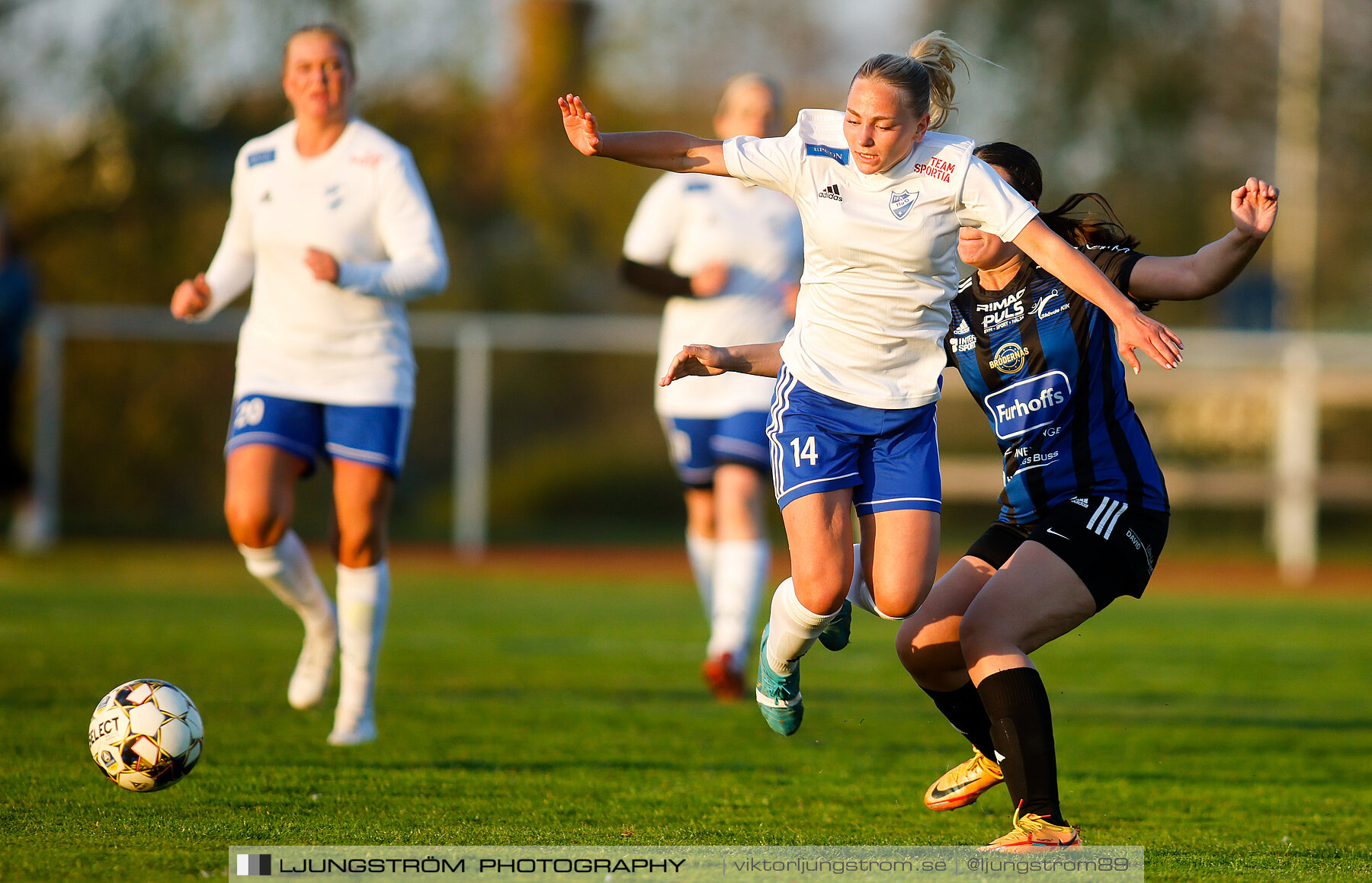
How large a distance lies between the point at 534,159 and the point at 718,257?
54.9 feet

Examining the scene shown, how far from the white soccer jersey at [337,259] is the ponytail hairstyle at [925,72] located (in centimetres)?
191

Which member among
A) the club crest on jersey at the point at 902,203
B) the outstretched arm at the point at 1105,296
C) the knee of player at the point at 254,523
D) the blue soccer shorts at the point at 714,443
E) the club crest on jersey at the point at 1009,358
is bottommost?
the knee of player at the point at 254,523

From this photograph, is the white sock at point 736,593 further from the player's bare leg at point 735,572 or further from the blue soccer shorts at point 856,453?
the blue soccer shorts at point 856,453

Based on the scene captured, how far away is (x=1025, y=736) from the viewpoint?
3.77m

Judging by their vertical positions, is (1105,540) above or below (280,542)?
above

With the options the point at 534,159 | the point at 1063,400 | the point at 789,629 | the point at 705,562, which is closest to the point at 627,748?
the point at 789,629

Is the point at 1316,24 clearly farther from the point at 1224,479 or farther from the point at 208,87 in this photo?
the point at 208,87

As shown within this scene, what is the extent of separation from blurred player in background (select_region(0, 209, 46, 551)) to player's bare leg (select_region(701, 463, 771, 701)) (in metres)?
8.48

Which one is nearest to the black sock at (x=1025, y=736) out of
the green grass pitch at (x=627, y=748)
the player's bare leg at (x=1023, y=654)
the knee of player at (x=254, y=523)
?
the player's bare leg at (x=1023, y=654)

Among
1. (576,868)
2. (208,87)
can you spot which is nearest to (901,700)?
(576,868)

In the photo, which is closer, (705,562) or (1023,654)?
(1023,654)

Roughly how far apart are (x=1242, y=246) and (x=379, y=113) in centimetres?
1742

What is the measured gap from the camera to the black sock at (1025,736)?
3725 millimetres

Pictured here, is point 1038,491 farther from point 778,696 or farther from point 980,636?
point 778,696
